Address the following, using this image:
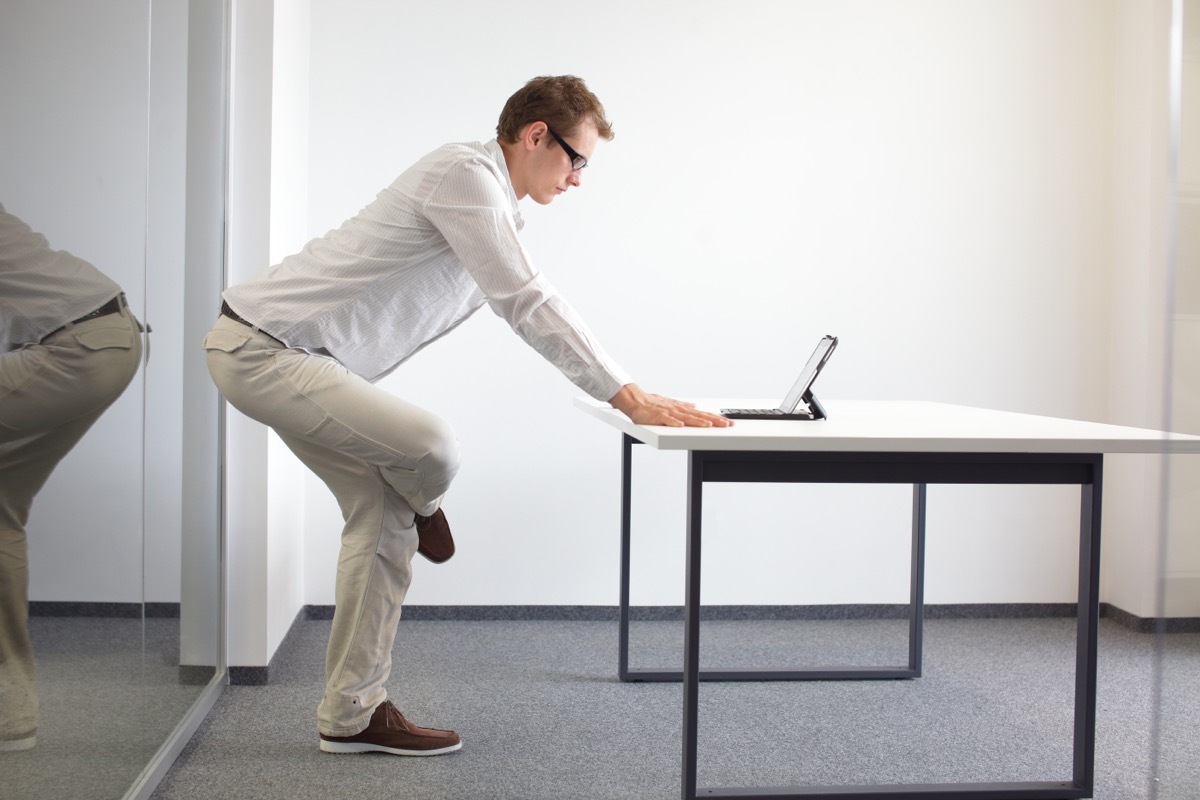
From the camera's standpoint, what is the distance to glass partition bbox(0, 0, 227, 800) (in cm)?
134

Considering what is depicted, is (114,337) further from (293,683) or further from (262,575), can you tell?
(293,683)

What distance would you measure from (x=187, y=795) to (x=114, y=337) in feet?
2.99

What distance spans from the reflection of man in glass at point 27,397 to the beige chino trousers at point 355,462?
53 centimetres

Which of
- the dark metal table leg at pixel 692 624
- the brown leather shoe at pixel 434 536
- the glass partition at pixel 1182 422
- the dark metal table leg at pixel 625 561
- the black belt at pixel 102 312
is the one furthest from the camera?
the dark metal table leg at pixel 625 561

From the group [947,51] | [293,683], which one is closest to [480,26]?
[947,51]

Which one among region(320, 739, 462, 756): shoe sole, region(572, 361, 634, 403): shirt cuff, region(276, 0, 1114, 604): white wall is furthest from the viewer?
region(276, 0, 1114, 604): white wall

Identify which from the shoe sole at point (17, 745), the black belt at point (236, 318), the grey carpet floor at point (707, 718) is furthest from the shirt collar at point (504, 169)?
the shoe sole at point (17, 745)

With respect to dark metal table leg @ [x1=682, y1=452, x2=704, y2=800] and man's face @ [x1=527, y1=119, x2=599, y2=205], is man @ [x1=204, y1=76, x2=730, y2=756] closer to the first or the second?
man's face @ [x1=527, y1=119, x2=599, y2=205]

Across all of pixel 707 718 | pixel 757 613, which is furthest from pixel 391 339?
pixel 757 613

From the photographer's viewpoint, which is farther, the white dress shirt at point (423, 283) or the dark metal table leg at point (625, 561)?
the dark metal table leg at point (625, 561)

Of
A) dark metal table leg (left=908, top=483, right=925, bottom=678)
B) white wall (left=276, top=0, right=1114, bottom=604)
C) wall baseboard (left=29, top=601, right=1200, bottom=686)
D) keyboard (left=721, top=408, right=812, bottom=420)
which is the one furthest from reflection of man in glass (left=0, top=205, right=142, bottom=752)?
dark metal table leg (left=908, top=483, right=925, bottom=678)

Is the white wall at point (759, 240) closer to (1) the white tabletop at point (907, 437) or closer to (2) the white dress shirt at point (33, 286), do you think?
(1) the white tabletop at point (907, 437)

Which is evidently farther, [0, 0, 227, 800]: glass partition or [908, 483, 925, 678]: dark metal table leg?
[908, 483, 925, 678]: dark metal table leg

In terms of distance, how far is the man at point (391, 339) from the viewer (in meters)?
1.99
